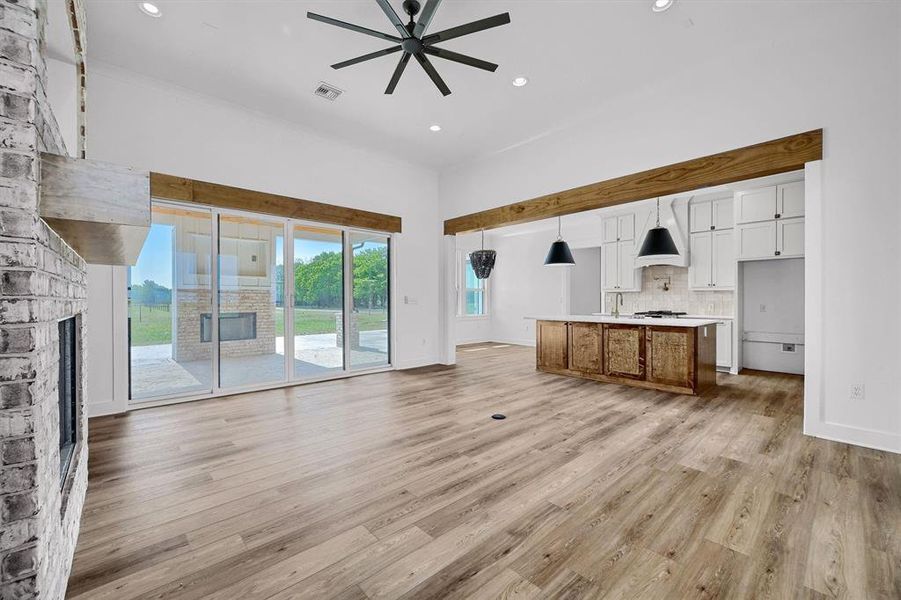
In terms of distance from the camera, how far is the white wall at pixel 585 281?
9945 millimetres

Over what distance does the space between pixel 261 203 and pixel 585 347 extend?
479 cm

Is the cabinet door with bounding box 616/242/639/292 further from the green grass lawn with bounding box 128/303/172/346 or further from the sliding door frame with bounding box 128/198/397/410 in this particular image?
the green grass lawn with bounding box 128/303/172/346

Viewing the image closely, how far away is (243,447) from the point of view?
10.3ft

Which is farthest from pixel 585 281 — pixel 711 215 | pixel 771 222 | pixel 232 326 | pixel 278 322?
pixel 232 326

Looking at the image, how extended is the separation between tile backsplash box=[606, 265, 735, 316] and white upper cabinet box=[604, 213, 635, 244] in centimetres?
76

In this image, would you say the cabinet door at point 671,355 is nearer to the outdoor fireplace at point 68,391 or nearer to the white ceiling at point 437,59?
the white ceiling at point 437,59

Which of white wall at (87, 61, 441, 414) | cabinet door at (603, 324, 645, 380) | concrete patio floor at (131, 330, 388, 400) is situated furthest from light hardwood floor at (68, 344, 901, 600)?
white wall at (87, 61, 441, 414)

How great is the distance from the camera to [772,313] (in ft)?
21.3

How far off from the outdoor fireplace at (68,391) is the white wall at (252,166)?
7.61 ft

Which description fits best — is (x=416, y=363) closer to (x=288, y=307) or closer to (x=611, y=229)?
(x=288, y=307)

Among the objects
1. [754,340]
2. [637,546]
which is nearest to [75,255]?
[637,546]

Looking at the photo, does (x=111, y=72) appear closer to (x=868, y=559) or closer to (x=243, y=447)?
(x=243, y=447)

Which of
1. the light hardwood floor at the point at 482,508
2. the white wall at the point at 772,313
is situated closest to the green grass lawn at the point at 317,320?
the light hardwood floor at the point at 482,508

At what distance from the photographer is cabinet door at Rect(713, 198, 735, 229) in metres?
6.54
